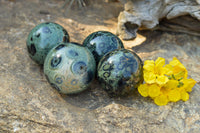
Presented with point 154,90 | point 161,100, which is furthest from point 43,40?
point 161,100

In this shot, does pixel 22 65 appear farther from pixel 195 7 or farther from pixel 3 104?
pixel 195 7

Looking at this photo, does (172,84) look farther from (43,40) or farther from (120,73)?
(43,40)

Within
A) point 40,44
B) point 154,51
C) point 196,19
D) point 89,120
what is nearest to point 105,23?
point 154,51

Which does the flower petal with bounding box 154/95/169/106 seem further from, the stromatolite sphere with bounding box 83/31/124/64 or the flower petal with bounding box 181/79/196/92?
the stromatolite sphere with bounding box 83/31/124/64

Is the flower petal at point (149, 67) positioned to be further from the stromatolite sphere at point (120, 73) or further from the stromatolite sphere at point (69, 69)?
the stromatolite sphere at point (69, 69)

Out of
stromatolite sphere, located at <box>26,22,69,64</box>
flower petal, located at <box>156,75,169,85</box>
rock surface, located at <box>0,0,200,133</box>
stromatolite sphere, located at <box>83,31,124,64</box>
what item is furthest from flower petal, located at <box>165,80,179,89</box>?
stromatolite sphere, located at <box>26,22,69,64</box>

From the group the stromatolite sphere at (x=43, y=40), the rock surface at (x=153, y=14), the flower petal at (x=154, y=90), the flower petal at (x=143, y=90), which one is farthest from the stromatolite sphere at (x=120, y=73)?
the rock surface at (x=153, y=14)
